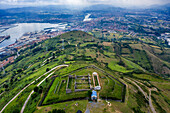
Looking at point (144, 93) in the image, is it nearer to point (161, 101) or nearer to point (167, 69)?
point (161, 101)

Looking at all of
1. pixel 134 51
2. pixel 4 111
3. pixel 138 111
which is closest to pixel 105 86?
pixel 138 111

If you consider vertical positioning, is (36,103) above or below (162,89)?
above

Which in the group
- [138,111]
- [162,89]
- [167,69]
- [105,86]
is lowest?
[167,69]

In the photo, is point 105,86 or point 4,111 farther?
point 105,86

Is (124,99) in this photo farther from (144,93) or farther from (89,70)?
(89,70)

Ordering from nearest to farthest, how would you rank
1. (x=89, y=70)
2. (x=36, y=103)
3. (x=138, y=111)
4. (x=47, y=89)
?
(x=138, y=111)
(x=36, y=103)
(x=47, y=89)
(x=89, y=70)

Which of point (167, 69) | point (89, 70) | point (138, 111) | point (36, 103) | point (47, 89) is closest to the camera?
point (138, 111)

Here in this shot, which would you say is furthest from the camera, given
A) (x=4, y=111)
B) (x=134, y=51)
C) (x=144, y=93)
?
(x=134, y=51)

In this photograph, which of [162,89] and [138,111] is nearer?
[138,111]

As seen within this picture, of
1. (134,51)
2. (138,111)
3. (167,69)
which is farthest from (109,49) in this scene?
(138,111)
